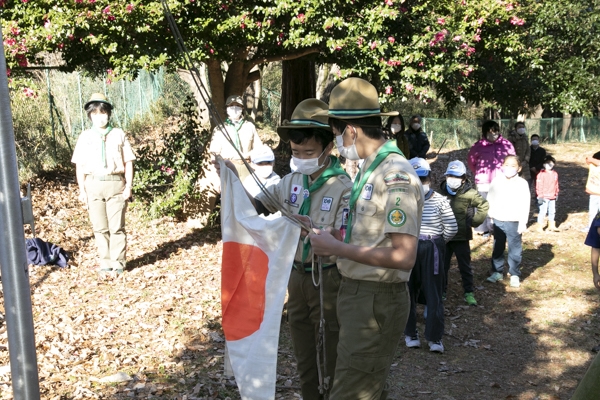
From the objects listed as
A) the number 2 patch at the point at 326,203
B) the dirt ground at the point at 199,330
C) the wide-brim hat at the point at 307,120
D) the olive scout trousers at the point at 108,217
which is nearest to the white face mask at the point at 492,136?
the dirt ground at the point at 199,330

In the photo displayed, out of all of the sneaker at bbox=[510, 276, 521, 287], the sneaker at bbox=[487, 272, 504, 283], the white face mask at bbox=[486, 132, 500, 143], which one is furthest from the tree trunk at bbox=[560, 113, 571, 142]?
the sneaker at bbox=[510, 276, 521, 287]

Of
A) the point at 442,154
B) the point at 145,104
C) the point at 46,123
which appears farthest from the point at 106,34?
the point at 442,154

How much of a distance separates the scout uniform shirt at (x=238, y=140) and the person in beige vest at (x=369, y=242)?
571 cm

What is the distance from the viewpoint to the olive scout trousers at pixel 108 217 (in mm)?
8328

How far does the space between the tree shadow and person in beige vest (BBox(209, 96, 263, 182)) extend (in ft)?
5.36

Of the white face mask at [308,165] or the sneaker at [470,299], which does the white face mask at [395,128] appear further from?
the white face mask at [308,165]

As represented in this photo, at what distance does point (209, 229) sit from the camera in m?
11.1

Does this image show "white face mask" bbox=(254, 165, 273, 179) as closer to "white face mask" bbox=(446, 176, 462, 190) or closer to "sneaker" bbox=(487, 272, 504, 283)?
"white face mask" bbox=(446, 176, 462, 190)

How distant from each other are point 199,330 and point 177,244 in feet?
11.8

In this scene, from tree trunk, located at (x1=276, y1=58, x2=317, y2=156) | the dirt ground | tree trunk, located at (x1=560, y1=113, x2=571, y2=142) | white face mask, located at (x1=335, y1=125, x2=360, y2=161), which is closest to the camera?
white face mask, located at (x1=335, y1=125, x2=360, y2=161)

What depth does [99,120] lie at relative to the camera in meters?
8.14

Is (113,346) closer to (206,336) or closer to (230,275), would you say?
(206,336)

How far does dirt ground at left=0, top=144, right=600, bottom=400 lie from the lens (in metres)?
5.73

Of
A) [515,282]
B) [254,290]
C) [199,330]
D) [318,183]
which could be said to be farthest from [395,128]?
[254,290]
